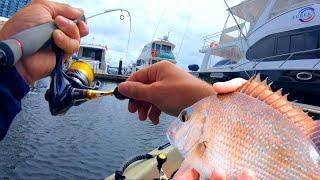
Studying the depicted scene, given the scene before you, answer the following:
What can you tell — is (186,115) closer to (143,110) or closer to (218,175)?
(218,175)

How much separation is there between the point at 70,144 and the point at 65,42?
11.5m

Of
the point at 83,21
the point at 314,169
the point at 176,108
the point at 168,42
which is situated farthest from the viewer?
the point at 168,42

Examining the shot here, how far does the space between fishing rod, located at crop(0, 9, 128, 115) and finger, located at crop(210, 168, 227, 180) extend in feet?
3.75

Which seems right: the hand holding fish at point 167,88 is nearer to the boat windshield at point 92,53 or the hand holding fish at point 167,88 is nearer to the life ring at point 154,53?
the boat windshield at point 92,53

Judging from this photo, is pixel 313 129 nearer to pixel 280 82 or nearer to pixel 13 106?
pixel 13 106

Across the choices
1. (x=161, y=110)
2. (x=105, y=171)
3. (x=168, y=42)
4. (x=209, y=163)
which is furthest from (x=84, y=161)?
(x=168, y=42)

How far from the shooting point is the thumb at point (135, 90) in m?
2.50

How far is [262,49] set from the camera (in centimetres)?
1630

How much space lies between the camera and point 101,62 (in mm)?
45625

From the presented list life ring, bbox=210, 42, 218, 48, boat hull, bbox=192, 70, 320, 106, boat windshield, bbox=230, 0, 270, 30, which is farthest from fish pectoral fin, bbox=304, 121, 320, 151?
life ring, bbox=210, 42, 218, 48

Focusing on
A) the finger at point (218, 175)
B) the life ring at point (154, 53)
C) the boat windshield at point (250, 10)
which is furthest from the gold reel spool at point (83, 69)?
the life ring at point (154, 53)

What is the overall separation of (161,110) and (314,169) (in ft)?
4.71

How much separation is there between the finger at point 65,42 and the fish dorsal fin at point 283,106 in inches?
43.7

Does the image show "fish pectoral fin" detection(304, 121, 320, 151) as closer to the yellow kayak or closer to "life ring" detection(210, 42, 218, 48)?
the yellow kayak
